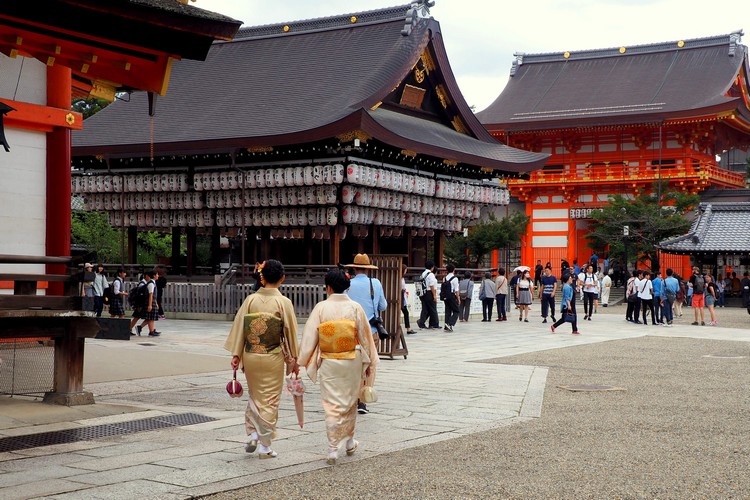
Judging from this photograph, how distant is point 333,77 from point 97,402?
18.2m

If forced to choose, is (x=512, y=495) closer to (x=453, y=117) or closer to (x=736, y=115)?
(x=453, y=117)

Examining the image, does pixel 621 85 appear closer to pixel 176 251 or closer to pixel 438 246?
pixel 438 246

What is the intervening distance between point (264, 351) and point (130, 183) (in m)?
19.9

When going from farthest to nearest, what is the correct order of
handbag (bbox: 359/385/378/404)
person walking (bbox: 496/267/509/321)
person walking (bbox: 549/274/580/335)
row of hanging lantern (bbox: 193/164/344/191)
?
1. person walking (bbox: 496/267/509/321)
2. row of hanging lantern (bbox: 193/164/344/191)
3. person walking (bbox: 549/274/580/335)
4. handbag (bbox: 359/385/378/404)

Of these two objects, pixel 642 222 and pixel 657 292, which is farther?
pixel 642 222

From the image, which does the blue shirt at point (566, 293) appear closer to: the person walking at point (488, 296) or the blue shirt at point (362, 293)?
the person walking at point (488, 296)

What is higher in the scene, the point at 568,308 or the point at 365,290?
the point at 365,290

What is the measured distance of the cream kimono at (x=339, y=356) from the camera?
7.34m

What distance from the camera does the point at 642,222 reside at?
38.8 metres

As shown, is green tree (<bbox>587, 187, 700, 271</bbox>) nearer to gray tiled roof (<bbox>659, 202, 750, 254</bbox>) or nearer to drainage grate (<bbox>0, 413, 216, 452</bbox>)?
gray tiled roof (<bbox>659, 202, 750, 254</bbox>)

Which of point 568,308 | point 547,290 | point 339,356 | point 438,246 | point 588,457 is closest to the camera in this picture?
point 588,457

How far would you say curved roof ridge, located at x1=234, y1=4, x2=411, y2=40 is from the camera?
28055 millimetres

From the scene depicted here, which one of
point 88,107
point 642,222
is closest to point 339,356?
point 642,222

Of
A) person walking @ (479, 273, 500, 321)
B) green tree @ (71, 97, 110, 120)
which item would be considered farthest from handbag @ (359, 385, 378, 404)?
green tree @ (71, 97, 110, 120)
